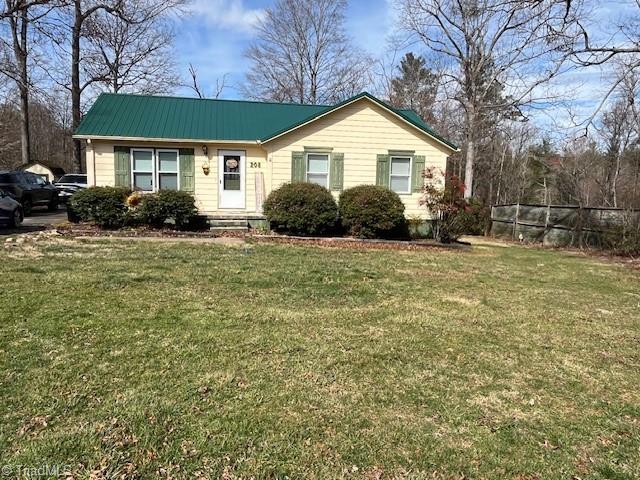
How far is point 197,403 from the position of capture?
10.3ft

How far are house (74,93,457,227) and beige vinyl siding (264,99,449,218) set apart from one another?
0.03 m

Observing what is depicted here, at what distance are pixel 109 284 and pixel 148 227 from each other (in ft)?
22.9

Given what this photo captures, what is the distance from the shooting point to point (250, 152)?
15258 millimetres

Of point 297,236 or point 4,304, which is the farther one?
point 297,236

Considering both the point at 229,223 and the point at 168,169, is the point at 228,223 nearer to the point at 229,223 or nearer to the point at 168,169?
the point at 229,223

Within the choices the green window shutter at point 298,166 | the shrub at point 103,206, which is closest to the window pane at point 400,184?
the green window shutter at point 298,166

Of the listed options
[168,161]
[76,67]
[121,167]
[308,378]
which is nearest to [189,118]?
[168,161]

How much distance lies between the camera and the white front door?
1512 cm

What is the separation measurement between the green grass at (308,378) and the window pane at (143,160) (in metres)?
8.03

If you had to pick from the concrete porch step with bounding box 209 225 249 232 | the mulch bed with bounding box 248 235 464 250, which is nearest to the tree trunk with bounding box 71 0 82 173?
the concrete porch step with bounding box 209 225 249 232

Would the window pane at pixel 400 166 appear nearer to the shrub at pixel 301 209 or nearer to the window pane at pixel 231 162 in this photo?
the shrub at pixel 301 209

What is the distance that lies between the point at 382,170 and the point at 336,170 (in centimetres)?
162

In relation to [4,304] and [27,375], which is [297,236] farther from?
[27,375]

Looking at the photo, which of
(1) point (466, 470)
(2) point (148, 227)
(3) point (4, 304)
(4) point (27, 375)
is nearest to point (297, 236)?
(2) point (148, 227)
